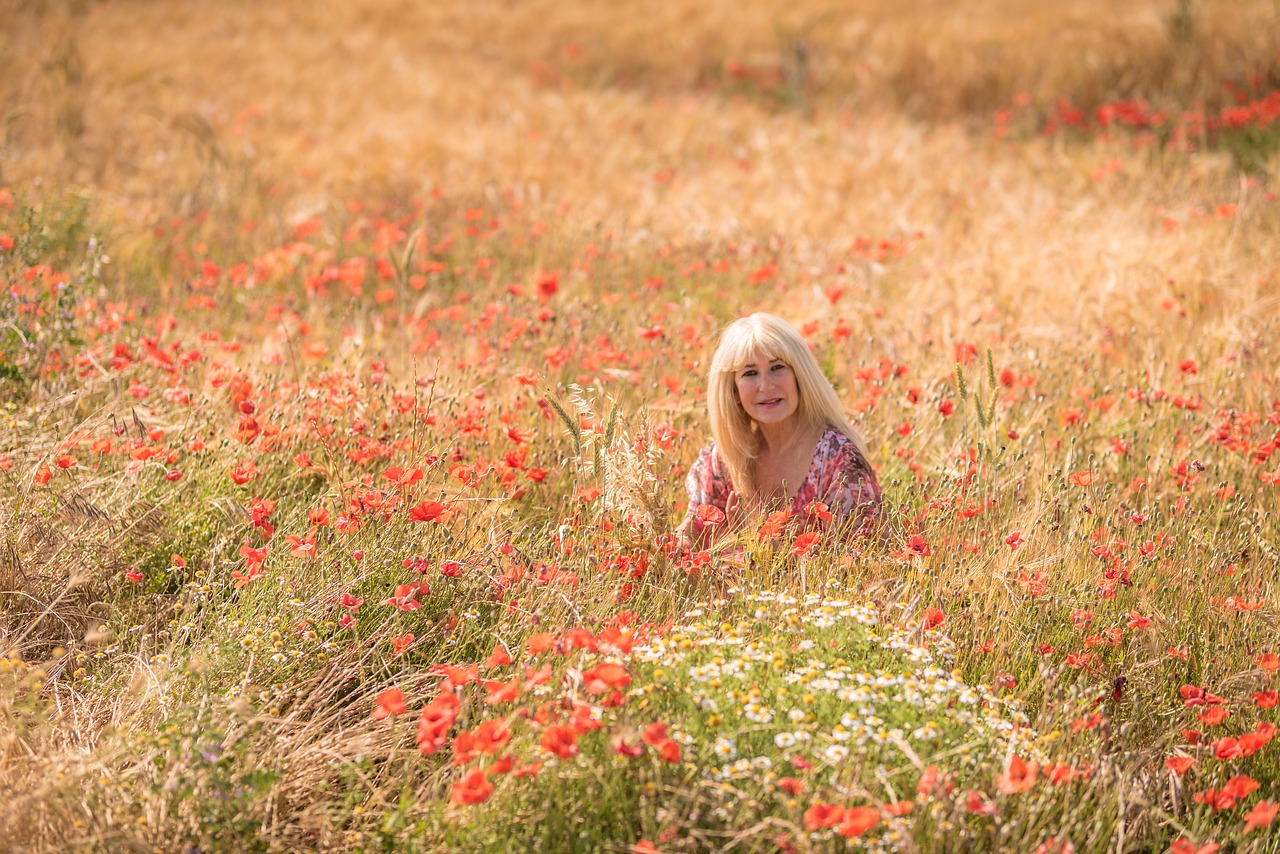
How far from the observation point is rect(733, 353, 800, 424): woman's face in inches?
134

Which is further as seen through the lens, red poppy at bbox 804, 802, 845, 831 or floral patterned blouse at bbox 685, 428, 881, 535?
floral patterned blouse at bbox 685, 428, 881, 535

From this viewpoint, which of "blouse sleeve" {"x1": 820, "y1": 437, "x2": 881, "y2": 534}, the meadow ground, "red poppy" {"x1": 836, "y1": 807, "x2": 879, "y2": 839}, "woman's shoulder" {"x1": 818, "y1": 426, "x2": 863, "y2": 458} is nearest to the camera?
"red poppy" {"x1": 836, "y1": 807, "x2": 879, "y2": 839}

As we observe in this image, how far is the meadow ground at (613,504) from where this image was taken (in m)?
2.16

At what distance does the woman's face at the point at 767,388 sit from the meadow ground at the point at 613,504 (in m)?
0.40

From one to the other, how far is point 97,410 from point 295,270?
2.60 metres

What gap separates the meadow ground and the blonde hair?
0.27 metres

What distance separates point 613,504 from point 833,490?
31.9 inches

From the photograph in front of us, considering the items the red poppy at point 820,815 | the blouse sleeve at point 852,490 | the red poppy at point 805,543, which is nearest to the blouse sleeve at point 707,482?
the blouse sleeve at point 852,490

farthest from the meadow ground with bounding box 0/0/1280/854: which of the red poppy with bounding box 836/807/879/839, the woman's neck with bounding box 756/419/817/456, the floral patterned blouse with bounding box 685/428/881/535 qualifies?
the woman's neck with bounding box 756/419/817/456

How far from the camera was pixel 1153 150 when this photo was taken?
7.98 meters

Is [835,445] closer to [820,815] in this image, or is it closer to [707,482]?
[707,482]

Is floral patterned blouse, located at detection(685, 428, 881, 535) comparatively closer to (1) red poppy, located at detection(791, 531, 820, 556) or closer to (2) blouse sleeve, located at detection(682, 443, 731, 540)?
(2) blouse sleeve, located at detection(682, 443, 731, 540)

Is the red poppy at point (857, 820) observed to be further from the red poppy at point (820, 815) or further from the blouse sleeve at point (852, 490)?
the blouse sleeve at point (852, 490)

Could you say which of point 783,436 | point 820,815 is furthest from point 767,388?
point 820,815
